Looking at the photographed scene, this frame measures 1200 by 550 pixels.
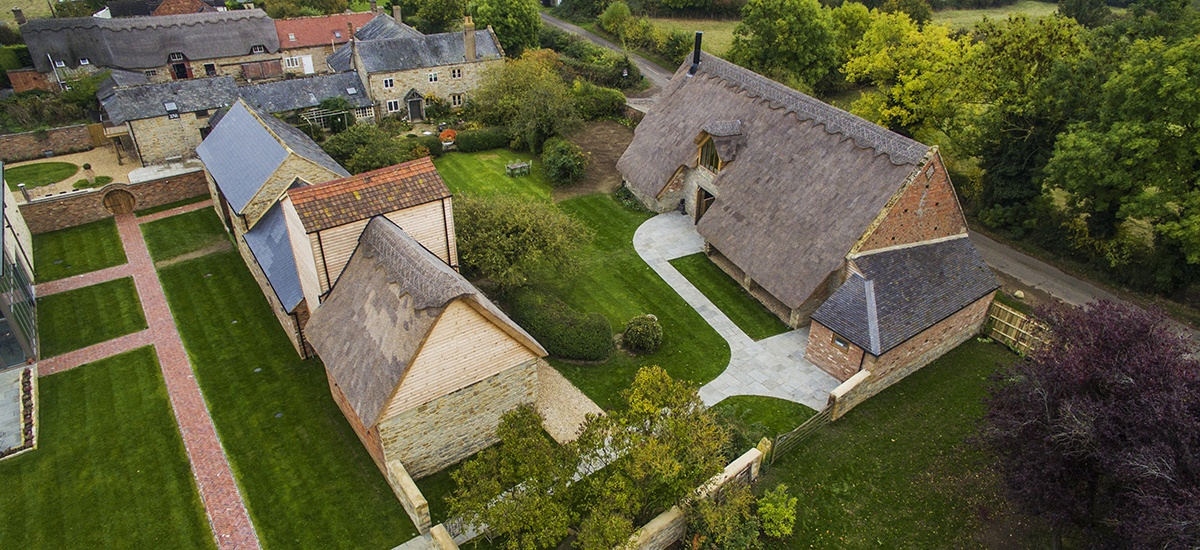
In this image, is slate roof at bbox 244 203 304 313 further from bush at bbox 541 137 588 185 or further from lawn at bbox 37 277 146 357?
bush at bbox 541 137 588 185

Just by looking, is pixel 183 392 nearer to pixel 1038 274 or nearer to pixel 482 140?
pixel 482 140

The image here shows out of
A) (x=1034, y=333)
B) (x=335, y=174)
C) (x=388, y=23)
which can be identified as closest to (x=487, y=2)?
(x=388, y=23)

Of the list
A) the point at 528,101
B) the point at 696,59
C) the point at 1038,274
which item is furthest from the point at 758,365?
the point at 528,101

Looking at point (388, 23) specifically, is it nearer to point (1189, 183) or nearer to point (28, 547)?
point (28, 547)

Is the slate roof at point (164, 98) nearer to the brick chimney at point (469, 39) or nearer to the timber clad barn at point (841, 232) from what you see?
the brick chimney at point (469, 39)

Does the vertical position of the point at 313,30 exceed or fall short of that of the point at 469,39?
it falls short
